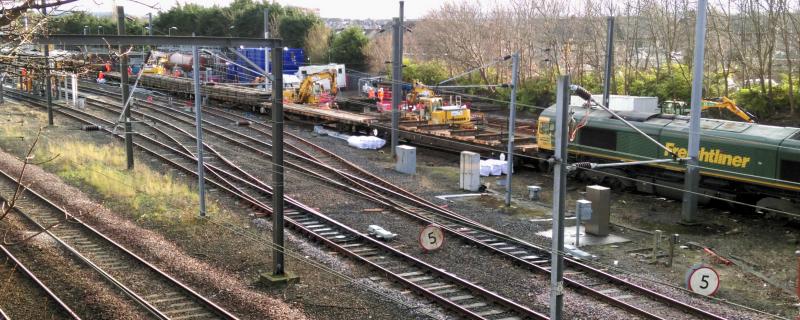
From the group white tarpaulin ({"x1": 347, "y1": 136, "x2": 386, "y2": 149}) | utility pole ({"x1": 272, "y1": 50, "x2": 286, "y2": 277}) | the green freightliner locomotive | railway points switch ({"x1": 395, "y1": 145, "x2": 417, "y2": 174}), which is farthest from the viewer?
white tarpaulin ({"x1": 347, "y1": 136, "x2": 386, "y2": 149})

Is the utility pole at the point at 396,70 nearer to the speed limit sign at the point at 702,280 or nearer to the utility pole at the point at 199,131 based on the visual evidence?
the utility pole at the point at 199,131

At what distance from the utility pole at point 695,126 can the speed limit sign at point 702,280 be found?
5542mm

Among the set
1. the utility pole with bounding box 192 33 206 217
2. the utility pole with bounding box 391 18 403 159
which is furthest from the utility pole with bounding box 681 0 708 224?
the utility pole with bounding box 192 33 206 217

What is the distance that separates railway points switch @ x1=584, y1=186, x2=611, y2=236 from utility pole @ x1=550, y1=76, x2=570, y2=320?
8.26 metres

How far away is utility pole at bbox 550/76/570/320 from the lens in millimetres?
9594

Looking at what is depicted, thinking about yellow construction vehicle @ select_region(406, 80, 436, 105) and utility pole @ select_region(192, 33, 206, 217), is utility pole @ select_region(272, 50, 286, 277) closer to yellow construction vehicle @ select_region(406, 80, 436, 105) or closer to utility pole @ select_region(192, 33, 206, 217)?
utility pole @ select_region(192, 33, 206, 217)

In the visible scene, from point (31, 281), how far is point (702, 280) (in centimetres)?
1212

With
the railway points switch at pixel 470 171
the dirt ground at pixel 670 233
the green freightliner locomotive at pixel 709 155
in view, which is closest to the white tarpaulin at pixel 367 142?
the dirt ground at pixel 670 233

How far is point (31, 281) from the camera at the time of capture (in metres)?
14.2

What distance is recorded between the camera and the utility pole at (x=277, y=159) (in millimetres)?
13391

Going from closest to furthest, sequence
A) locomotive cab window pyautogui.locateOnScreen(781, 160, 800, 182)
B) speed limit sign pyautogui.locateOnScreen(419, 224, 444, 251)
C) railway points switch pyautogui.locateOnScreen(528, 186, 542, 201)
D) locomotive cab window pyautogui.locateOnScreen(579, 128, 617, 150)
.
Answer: speed limit sign pyautogui.locateOnScreen(419, 224, 444, 251) < locomotive cab window pyautogui.locateOnScreen(781, 160, 800, 182) < railway points switch pyautogui.locateOnScreen(528, 186, 542, 201) < locomotive cab window pyautogui.locateOnScreen(579, 128, 617, 150)

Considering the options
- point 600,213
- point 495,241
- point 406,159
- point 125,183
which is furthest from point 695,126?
point 125,183

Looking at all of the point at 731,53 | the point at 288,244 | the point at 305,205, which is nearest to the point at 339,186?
the point at 305,205

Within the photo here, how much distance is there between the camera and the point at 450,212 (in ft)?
66.6
